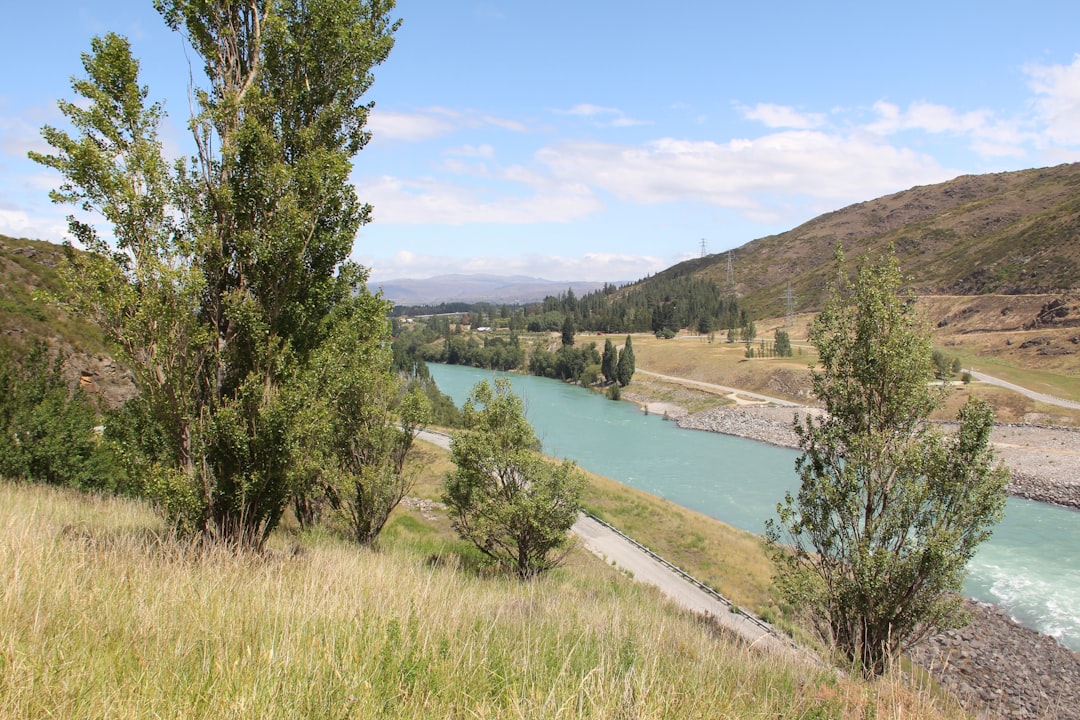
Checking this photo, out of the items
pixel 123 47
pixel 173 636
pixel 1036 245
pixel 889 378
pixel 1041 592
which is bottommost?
pixel 1041 592

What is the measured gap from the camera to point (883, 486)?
37.5 ft

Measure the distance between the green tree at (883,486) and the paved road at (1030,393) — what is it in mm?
58298

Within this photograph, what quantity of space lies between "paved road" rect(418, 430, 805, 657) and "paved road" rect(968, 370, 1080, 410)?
169ft

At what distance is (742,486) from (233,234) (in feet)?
136

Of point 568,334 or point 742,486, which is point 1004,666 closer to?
point 742,486

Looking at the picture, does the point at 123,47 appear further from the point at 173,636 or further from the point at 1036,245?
the point at 1036,245

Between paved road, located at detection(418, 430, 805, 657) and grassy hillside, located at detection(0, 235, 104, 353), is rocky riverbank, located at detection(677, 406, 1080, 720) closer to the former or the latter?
paved road, located at detection(418, 430, 805, 657)

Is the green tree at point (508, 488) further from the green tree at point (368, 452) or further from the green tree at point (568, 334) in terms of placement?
the green tree at point (568, 334)

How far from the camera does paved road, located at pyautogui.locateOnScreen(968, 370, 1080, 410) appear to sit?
55125 millimetres

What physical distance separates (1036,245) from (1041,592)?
394 ft

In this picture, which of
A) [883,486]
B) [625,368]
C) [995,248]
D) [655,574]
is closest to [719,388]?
[625,368]

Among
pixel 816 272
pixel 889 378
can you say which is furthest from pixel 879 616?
pixel 816 272

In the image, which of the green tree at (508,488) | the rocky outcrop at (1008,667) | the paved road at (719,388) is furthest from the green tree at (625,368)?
the green tree at (508,488)

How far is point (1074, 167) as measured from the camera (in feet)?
598
